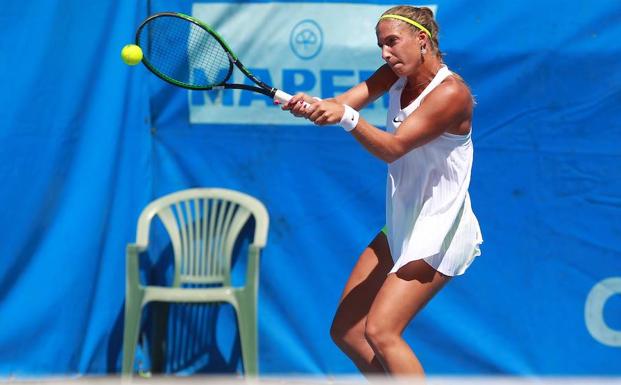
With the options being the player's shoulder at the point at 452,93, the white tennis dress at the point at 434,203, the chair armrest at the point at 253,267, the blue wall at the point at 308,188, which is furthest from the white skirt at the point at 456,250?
the blue wall at the point at 308,188

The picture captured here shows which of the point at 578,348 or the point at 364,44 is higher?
the point at 364,44

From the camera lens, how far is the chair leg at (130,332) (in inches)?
179

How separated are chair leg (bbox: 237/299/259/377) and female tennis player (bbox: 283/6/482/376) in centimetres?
92

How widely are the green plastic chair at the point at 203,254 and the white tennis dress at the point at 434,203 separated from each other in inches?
44.0

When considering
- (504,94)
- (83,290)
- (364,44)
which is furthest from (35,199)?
(504,94)

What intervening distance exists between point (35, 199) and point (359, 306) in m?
1.79

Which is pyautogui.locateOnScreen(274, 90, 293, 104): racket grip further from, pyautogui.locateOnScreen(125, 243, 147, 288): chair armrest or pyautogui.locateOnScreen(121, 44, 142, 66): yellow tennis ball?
pyautogui.locateOnScreen(125, 243, 147, 288): chair armrest

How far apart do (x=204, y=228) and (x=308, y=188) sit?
0.49m

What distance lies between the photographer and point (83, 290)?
189 inches

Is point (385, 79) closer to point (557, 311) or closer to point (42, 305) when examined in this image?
point (557, 311)

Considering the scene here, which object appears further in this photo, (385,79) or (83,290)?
(83,290)

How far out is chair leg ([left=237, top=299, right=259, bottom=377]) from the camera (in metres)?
4.54

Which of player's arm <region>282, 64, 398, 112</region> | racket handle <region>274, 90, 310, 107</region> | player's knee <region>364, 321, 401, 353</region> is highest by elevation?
player's arm <region>282, 64, 398, 112</region>

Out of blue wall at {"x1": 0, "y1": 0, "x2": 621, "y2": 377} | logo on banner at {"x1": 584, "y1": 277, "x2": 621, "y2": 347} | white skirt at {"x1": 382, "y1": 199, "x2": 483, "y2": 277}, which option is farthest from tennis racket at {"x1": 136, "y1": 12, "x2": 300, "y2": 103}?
logo on banner at {"x1": 584, "y1": 277, "x2": 621, "y2": 347}
